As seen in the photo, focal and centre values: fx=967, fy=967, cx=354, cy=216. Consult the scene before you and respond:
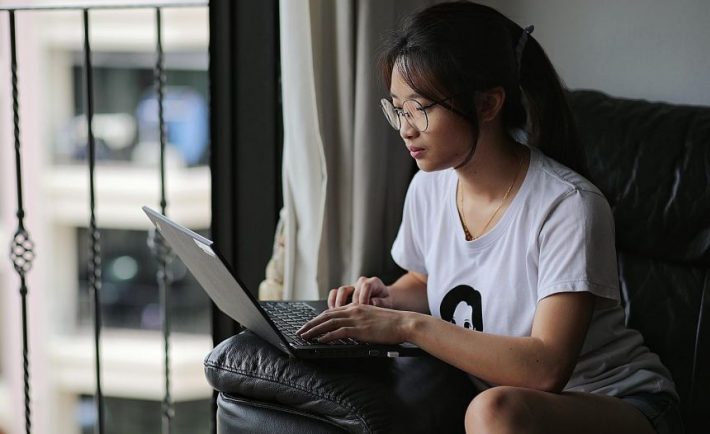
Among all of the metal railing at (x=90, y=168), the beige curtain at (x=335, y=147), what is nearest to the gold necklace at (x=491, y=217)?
the beige curtain at (x=335, y=147)

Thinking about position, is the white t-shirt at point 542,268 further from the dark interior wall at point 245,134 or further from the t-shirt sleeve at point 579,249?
the dark interior wall at point 245,134

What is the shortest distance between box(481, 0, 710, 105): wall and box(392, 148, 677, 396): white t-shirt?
2.40ft

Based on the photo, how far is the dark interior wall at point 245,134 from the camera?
2.38 m

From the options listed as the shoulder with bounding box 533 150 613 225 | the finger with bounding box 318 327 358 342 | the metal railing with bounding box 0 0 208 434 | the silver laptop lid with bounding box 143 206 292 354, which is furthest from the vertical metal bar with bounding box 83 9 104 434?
the shoulder with bounding box 533 150 613 225

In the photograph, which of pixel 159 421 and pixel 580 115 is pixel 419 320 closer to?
pixel 580 115

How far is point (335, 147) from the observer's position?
2242mm

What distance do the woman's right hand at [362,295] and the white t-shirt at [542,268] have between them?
0.30ft

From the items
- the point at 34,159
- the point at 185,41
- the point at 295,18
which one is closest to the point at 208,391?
the point at 34,159

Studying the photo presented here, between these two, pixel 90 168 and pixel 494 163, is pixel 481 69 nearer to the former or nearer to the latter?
pixel 494 163

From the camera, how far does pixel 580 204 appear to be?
1.48 m

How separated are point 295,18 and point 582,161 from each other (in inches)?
32.7

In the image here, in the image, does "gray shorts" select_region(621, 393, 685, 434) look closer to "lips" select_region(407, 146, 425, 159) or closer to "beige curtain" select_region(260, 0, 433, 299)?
"lips" select_region(407, 146, 425, 159)

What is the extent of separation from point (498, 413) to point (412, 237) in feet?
1.98

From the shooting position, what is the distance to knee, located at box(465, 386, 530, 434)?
1.31 m
